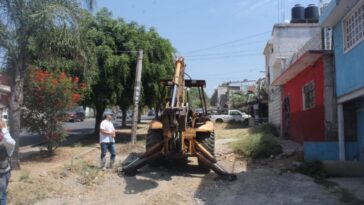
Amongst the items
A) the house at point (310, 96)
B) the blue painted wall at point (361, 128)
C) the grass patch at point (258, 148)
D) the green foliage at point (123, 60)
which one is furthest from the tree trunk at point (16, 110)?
the blue painted wall at point (361, 128)

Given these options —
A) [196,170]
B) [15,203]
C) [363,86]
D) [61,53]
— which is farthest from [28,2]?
[363,86]

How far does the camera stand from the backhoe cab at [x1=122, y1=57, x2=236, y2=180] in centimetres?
1228

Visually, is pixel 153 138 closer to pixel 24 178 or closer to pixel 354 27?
pixel 24 178

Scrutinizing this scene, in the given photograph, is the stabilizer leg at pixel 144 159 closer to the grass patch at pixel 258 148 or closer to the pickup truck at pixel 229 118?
the grass patch at pixel 258 148

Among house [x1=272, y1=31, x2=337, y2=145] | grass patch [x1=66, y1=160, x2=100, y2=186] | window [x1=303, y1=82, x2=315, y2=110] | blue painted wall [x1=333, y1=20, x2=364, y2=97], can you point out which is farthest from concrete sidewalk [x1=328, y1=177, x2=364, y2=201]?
grass patch [x1=66, y1=160, x2=100, y2=186]

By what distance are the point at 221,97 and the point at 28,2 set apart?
73863 mm

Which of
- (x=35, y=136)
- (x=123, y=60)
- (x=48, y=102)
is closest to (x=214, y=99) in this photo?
(x=35, y=136)

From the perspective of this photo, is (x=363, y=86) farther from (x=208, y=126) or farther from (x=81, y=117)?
(x=81, y=117)

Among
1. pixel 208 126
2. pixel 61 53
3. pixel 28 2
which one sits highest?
pixel 28 2

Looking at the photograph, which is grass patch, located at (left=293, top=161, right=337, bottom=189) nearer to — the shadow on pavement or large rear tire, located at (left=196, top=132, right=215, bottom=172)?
large rear tire, located at (left=196, top=132, right=215, bottom=172)

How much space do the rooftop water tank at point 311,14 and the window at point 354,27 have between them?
20392 millimetres

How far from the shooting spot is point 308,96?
18.5m

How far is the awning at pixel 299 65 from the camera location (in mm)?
14990

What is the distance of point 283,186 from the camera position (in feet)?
36.5
